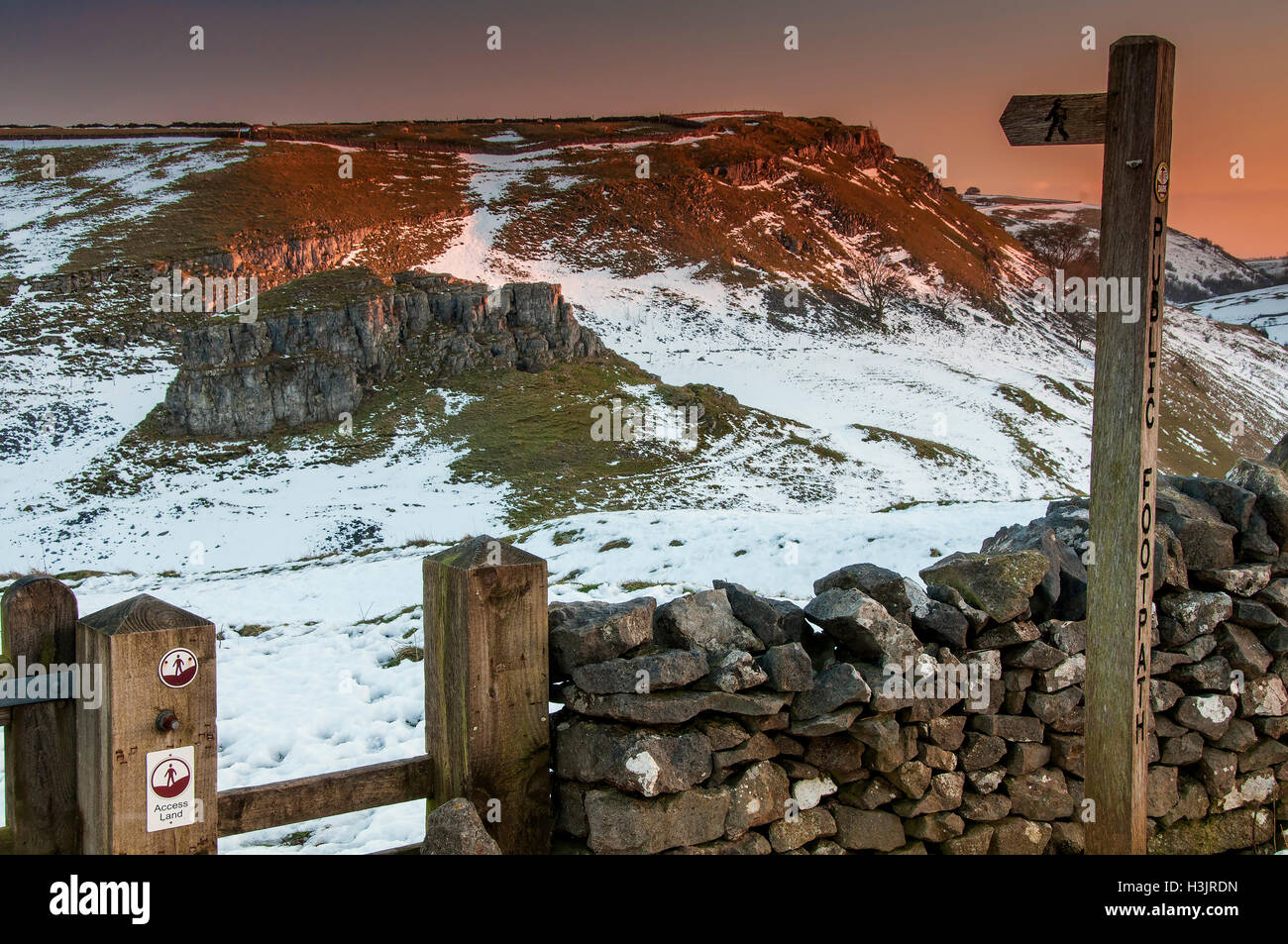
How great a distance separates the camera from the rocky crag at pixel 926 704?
4.41 m

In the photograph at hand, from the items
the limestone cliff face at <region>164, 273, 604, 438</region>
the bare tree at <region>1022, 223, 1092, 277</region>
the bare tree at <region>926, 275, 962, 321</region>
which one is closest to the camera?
the limestone cliff face at <region>164, 273, 604, 438</region>

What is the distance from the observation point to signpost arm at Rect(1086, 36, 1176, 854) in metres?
4.18

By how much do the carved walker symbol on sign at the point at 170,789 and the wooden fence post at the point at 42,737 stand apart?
0.36 m

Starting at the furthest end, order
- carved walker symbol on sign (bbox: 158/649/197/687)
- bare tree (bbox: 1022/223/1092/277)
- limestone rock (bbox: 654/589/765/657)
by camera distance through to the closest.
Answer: bare tree (bbox: 1022/223/1092/277) → limestone rock (bbox: 654/589/765/657) → carved walker symbol on sign (bbox: 158/649/197/687)

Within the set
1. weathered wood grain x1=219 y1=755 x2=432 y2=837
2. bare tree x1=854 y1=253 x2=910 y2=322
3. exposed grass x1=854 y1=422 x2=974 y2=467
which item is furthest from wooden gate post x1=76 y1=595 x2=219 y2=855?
bare tree x1=854 y1=253 x2=910 y2=322

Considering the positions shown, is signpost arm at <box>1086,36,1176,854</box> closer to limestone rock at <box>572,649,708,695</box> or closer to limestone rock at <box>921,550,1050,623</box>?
limestone rock at <box>921,550,1050,623</box>

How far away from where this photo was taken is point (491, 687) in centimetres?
425

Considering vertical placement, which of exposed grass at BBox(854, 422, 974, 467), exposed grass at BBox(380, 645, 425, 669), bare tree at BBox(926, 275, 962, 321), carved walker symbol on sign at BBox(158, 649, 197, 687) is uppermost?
bare tree at BBox(926, 275, 962, 321)

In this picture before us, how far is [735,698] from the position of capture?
4445mm

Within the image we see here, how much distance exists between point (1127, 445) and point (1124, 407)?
0.59 ft

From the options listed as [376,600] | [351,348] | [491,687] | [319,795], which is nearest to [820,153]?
[351,348]

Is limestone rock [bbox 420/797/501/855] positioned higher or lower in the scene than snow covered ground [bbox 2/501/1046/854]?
higher

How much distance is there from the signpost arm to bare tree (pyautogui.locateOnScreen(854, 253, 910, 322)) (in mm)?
A: 61431

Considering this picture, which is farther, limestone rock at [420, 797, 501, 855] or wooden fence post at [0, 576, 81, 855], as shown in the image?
limestone rock at [420, 797, 501, 855]
